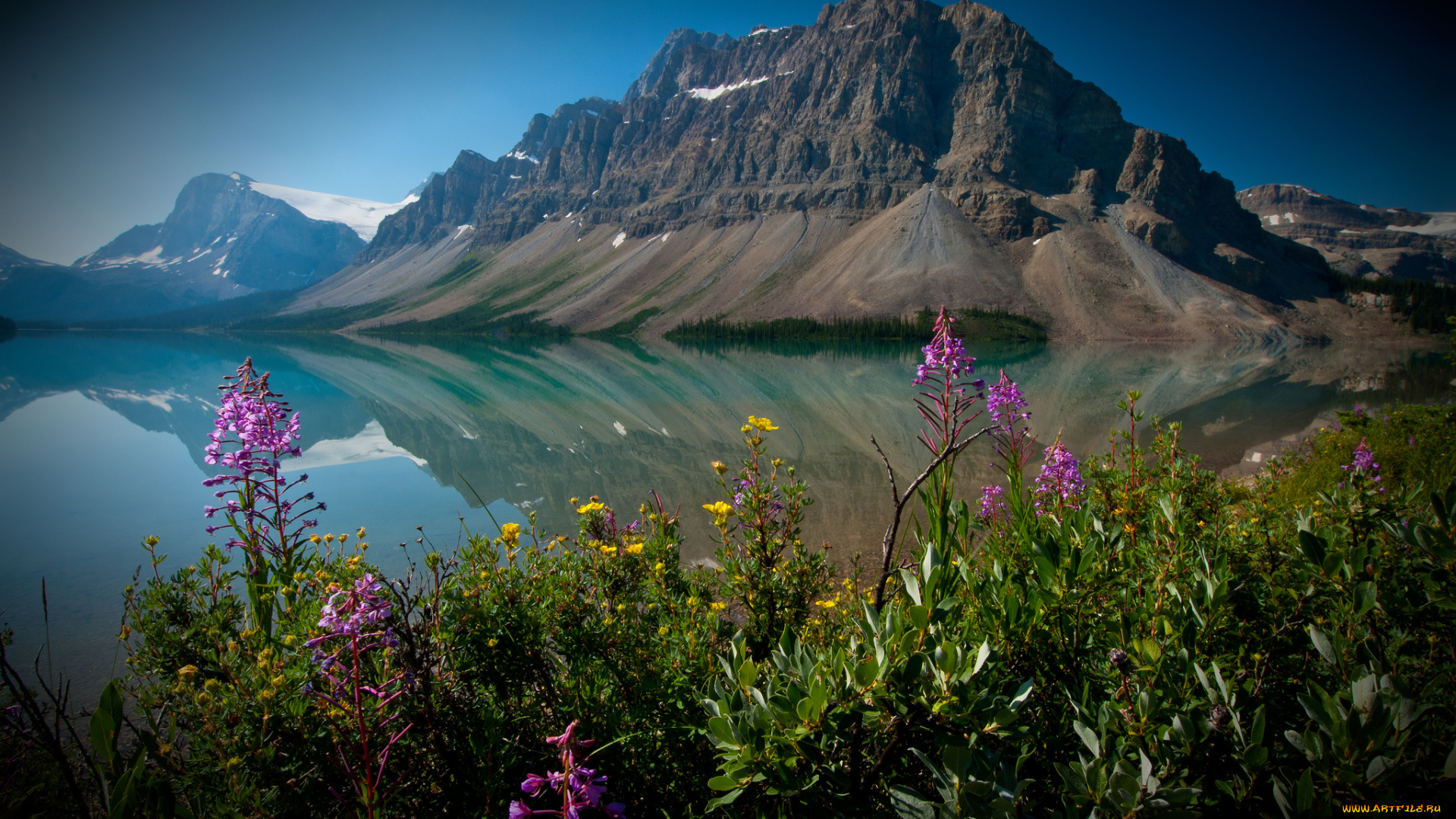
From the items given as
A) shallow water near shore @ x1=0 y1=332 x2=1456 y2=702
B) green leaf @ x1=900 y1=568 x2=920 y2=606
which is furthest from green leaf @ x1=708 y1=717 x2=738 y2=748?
shallow water near shore @ x1=0 y1=332 x2=1456 y2=702

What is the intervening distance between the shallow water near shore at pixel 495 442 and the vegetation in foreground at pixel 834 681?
708 mm

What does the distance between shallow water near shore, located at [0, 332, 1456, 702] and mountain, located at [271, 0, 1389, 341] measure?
72.8 metres

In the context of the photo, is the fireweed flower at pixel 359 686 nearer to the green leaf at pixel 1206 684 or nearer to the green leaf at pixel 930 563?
the green leaf at pixel 930 563

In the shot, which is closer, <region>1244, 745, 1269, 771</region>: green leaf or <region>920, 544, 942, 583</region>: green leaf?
<region>1244, 745, 1269, 771</region>: green leaf

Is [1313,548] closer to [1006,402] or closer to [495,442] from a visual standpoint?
[1006,402]

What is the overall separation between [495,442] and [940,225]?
463ft

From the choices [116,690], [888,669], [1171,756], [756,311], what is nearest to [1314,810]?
[1171,756]

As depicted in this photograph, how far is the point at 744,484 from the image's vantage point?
3.59m

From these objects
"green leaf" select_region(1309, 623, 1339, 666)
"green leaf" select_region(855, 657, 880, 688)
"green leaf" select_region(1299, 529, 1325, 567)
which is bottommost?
"green leaf" select_region(855, 657, 880, 688)

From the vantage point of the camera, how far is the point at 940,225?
13912 cm

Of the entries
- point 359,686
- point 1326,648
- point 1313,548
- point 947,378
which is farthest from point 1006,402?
point 359,686

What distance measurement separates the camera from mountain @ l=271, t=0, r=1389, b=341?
383ft

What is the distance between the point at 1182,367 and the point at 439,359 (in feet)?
264

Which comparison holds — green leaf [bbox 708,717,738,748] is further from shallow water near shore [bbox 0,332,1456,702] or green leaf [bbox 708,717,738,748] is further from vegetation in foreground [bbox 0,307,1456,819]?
shallow water near shore [bbox 0,332,1456,702]
